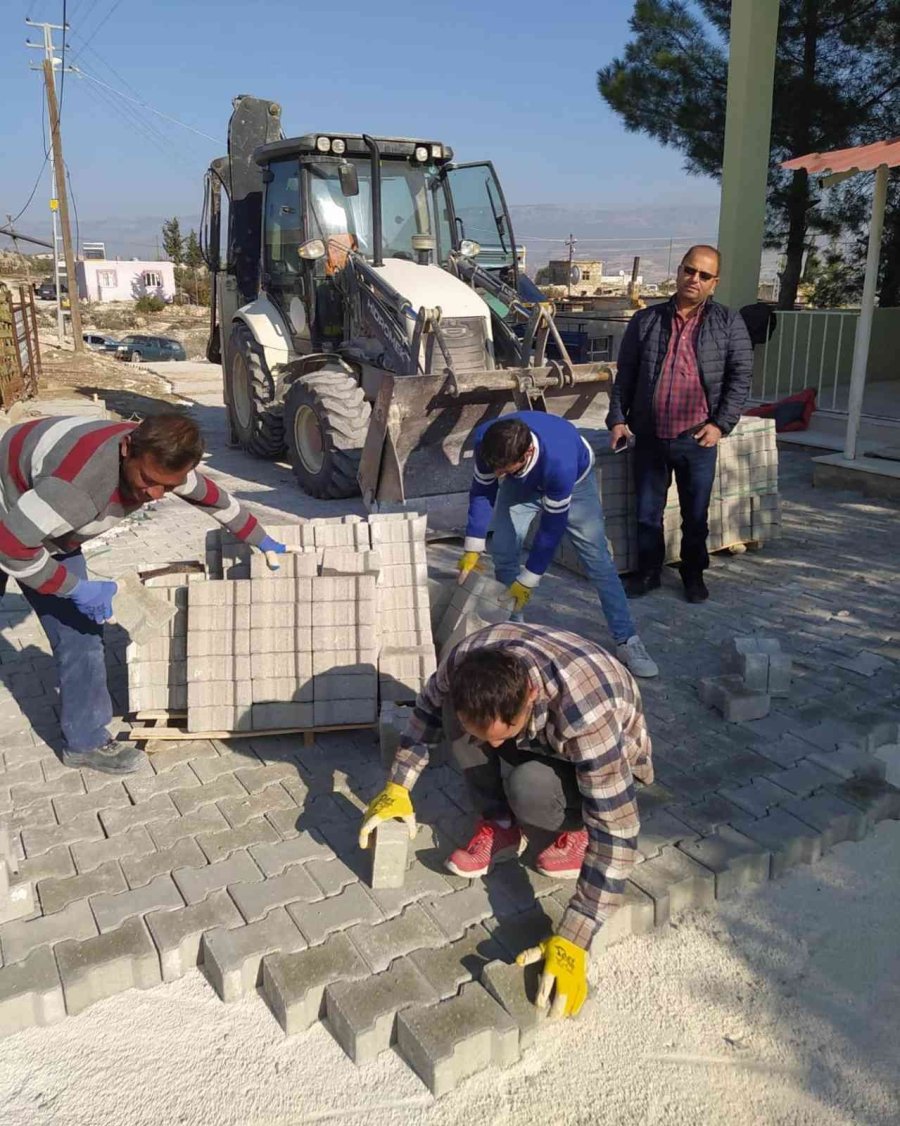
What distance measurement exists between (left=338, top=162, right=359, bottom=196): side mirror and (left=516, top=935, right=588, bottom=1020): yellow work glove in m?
7.14

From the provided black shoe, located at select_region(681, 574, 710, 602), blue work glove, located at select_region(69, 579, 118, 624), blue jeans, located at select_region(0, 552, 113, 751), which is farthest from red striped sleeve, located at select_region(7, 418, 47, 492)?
black shoe, located at select_region(681, 574, 710, 602)

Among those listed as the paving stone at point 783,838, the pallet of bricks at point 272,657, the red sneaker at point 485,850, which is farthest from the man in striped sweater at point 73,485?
the paving stone at point 783,838

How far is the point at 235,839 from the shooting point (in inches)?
128

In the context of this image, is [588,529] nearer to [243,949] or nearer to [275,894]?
[275,894]

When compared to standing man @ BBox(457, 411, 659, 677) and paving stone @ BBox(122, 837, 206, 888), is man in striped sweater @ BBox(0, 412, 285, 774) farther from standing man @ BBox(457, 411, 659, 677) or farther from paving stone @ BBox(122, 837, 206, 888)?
standing man @ BBox(457, 411, 659, 677)

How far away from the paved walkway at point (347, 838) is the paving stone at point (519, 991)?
0.08 metres

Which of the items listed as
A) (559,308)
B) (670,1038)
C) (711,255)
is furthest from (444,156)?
(559,308)

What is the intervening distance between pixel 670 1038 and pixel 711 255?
12.2ft

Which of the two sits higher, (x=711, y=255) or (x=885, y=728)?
(x=711, y=255)

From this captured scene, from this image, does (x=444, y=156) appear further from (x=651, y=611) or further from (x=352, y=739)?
(x=352, y=739)

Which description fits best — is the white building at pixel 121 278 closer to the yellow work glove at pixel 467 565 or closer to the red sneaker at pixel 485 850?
the yellow work glove at pixel 467 565

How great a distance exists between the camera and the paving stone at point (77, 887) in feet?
9.61

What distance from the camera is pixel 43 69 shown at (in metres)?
24.5

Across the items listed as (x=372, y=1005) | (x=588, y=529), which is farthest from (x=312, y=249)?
(x=372, y=1005)
